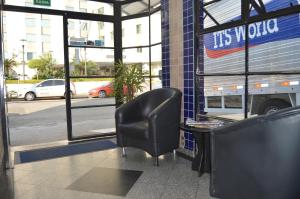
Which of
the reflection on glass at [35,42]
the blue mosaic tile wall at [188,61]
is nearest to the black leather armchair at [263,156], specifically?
the blue mosaic tile wall at [188,61]

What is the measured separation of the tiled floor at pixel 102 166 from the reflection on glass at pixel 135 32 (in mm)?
2122

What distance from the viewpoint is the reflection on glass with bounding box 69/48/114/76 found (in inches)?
183

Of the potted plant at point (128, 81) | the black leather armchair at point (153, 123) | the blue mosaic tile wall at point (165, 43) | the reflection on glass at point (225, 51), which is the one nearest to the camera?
the reflection on glass at point (225, 51)

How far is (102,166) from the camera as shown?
335 centimetres

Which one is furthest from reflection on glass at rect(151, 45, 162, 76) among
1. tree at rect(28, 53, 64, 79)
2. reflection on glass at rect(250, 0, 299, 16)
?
tree at rect(28, 53, 64, 79)

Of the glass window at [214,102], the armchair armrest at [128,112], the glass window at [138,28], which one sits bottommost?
the armchair armrest at [128,112]

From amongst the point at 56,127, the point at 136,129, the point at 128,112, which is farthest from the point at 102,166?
the point at 56,127

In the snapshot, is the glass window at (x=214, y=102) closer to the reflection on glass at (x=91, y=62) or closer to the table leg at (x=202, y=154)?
the table leg at (x=202, y=154)

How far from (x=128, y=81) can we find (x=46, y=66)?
14492 mm

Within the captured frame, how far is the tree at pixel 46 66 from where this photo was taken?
17375mm

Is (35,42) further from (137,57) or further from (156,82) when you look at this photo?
(156,82)

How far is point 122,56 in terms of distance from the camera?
504cm

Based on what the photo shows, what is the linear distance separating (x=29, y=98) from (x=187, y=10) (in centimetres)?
1140

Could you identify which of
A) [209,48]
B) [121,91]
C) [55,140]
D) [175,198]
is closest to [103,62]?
[121,91]
